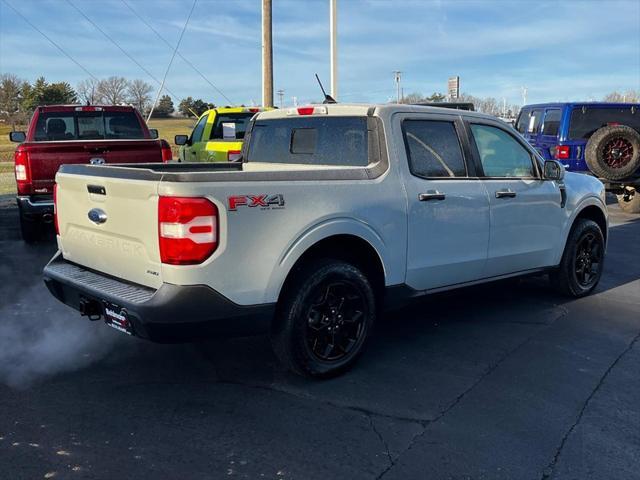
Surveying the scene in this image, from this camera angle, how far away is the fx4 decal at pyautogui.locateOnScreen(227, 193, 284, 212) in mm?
3416

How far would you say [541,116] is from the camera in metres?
12.9

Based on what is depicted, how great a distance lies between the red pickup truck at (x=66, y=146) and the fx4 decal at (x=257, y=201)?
17.5ft

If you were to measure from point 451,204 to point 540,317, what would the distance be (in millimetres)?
1692

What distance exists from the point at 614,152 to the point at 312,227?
30.7 feet

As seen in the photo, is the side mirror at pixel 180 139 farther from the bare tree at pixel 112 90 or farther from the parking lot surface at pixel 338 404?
the bare tree at pixel 112 90

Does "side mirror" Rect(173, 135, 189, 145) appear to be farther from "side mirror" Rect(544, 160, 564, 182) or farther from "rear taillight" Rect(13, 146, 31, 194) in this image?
"side mirror" Rect(544, 160, 564, 182)

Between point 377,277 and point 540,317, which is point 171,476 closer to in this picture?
point 377,277

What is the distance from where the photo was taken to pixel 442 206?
462cm

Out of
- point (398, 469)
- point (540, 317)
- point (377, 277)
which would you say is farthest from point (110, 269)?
point (540, 317)

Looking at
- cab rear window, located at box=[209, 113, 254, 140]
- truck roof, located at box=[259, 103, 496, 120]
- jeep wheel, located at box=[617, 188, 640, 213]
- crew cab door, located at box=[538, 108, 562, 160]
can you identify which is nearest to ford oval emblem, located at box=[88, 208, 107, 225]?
truck roof, located at box=[259, 103, 496, 120]

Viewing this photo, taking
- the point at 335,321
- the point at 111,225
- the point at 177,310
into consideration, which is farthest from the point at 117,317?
the point at 335,321

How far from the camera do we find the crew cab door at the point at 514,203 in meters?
5.12

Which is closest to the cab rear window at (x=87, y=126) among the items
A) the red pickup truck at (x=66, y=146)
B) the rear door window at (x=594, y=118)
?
the red pickup truck at (x=66, y=146)

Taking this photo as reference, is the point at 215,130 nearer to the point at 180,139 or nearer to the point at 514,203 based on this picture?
the point at 180,139
